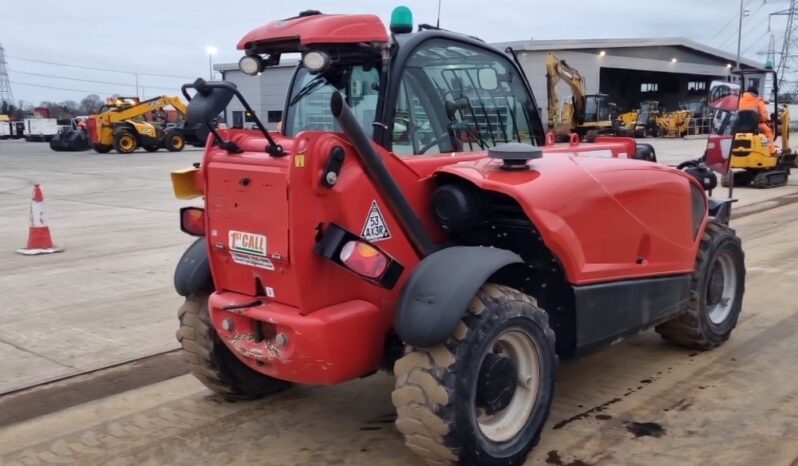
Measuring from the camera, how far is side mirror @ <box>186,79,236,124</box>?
3.22 metres

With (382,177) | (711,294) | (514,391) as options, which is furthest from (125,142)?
(514,391)

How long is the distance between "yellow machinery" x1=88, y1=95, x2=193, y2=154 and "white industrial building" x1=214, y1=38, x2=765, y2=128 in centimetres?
489

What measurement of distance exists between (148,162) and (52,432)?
23961 mm

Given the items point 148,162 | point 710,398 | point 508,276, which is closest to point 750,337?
point 710,398

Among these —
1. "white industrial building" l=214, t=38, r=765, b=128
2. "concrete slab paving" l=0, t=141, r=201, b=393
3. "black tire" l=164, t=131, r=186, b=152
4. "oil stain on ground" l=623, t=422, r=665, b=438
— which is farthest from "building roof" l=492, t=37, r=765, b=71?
"oil stain on ground" l=623, t=422, r=665, b=438

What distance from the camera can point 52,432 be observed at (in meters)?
4.13

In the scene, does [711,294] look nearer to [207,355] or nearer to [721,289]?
[721,289]

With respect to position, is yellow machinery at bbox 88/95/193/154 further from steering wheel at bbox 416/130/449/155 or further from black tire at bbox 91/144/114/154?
steering wheel at bbox 416/130/449/155

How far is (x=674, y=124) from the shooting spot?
148ft

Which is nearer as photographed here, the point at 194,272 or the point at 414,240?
the point at 414,240

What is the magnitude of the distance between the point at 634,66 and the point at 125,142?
35.3 meters

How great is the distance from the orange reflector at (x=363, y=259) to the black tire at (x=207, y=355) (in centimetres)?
134

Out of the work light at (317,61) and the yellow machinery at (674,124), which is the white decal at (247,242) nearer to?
the work light at (317,61)

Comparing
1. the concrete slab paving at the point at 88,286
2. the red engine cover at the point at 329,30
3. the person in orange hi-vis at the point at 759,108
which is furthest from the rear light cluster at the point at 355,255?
the person in orange hi-vis at the point at 759,108
